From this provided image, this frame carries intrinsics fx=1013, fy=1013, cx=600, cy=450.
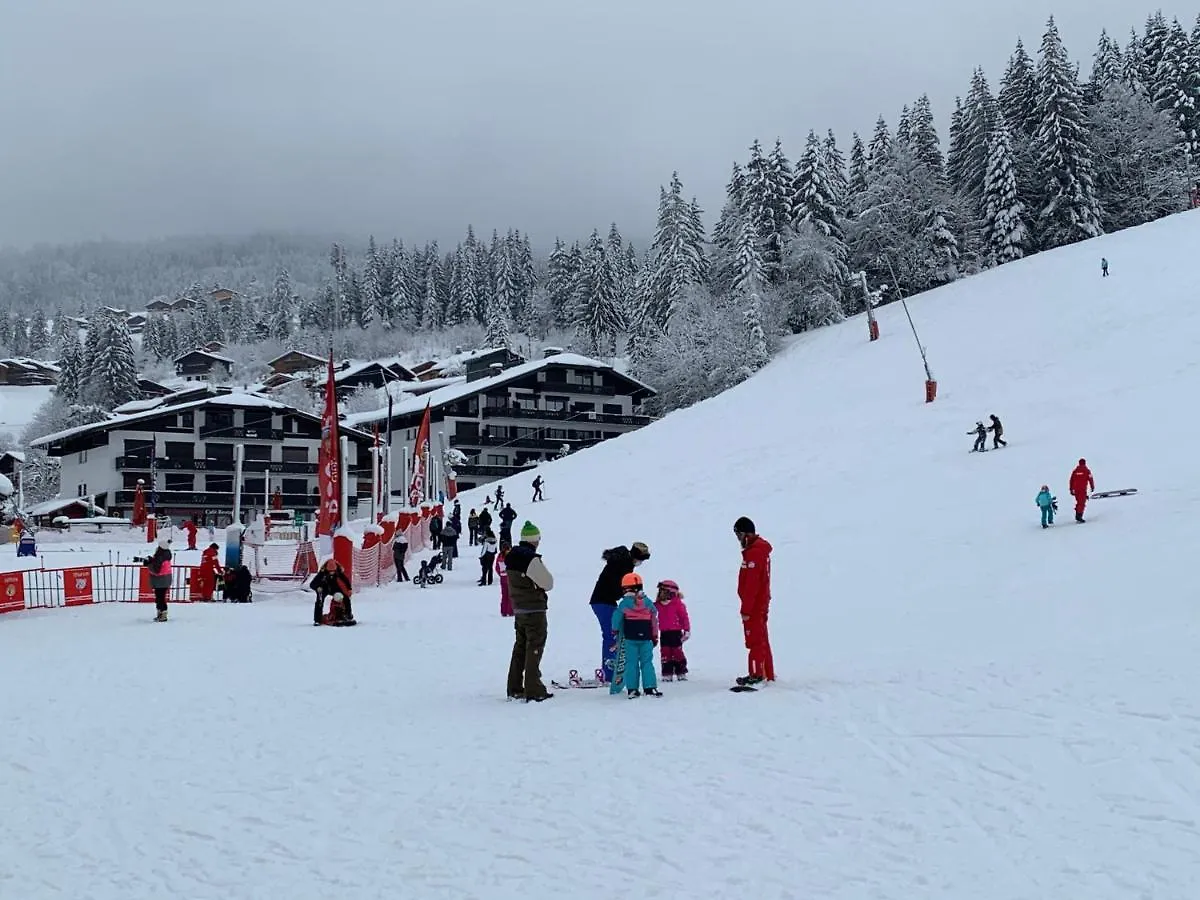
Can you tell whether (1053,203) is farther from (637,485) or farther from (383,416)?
(383,416)

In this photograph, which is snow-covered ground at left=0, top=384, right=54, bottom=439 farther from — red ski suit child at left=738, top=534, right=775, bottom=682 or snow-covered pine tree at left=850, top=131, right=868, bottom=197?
red ski suit child at left=738, top=534, right=775, bottom=682

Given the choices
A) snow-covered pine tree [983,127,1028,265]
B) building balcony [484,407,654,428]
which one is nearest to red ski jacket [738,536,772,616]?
snow-covered pine tree [983,127,1028,265]

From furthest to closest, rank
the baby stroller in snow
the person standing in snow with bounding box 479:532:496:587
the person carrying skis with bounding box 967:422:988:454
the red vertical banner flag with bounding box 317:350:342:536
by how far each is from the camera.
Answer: the person carrying skis with bounding box 967:422:988:454
the person standing in snow with bounding box 479:532:496:587
the red vertical banner flag with bounding box 317:350:342:536
the baby stroller in snow

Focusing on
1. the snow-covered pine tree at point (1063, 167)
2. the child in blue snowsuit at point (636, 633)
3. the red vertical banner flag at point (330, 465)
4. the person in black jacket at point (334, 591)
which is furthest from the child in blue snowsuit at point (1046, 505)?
the snow-covered pine tree at point (1063, 167)

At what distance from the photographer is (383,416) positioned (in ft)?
250

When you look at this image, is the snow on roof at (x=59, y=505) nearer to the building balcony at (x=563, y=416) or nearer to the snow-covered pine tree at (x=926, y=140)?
the building balcony at (x=563, y=416)

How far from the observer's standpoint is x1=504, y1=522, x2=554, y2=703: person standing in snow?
9547 mm

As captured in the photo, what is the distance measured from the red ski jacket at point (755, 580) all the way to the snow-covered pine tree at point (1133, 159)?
221 ft

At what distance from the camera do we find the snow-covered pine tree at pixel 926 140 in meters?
76.1

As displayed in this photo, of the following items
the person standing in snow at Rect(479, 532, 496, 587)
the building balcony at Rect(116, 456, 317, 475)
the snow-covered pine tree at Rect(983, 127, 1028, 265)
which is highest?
the snow-covered pine tree at Rect(983, 127, 1028, 265)

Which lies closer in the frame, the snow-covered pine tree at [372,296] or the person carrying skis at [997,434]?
the person carrying skis at [997,434]

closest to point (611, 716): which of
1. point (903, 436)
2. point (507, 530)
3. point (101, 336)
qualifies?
point (507, 530)

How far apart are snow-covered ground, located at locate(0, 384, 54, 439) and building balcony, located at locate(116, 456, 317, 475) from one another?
195 ft

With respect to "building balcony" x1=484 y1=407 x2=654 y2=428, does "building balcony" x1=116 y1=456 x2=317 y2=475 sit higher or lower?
lower
